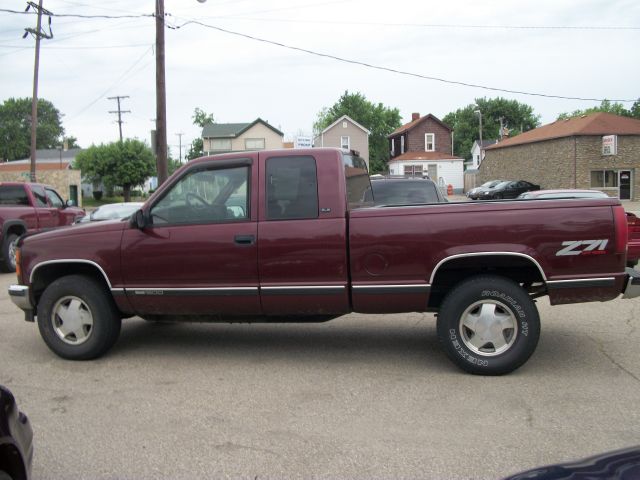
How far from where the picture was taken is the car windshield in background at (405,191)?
10328 mm

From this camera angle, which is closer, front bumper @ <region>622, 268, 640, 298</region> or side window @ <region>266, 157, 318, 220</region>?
front bumper @ <region>622, 268, 640, 298</region>

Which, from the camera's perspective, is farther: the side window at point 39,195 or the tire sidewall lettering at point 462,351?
the side window at point 39,195

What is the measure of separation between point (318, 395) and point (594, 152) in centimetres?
4007

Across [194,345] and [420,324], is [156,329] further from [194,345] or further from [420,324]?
[420,324]

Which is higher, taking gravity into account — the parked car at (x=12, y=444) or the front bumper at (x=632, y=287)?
the front bumper at (x=632, y=287)

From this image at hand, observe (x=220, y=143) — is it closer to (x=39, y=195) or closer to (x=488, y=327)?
(x=39, y=195)

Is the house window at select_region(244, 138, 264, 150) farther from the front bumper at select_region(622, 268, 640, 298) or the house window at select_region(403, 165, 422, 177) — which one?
the front bumper at select_region(622, 268, 640, 298)

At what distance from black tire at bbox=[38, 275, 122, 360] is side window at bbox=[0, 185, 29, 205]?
8.77 m

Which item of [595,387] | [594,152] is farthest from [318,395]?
[594,152]

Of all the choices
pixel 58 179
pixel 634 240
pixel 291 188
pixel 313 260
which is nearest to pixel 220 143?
pixel 58 179

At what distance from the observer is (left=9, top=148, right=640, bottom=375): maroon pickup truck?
4871 millimetres

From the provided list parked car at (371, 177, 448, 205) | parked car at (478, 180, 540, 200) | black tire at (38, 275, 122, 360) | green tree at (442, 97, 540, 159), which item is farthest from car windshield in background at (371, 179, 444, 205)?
green tree at (442, 97, 540, 159)

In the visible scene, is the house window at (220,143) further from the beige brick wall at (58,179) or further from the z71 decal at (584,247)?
the z71 decal at (584,247)

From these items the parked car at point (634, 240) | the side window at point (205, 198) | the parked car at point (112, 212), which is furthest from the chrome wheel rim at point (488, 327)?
the parked car at point (112, 212)
